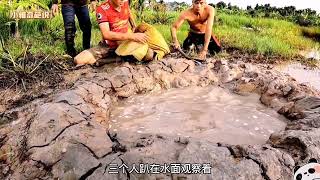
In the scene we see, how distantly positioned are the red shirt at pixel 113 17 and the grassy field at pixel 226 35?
2.62 ft

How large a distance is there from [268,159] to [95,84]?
6.80ft

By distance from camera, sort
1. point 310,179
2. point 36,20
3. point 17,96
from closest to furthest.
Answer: point 310,179 < point 17,96 < point 36,20

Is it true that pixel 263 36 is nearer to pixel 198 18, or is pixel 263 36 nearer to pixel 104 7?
pixel 198 18

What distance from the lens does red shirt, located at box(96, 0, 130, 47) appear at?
4.95 meters

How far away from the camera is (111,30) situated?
5164mm

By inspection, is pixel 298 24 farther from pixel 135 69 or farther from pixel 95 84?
pixel 95 84

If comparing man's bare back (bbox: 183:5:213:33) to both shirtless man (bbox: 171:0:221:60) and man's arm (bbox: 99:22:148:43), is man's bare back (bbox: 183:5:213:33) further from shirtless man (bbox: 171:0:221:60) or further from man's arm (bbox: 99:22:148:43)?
man's arm (bbox: 99:22:148:43)

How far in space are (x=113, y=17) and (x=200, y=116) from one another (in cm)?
178

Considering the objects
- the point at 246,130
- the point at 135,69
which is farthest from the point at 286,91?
the point at 135,69

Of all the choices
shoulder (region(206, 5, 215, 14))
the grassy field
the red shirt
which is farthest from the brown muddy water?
the grassy field

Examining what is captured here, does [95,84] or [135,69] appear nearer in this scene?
[95,84]

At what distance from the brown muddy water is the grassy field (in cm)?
163

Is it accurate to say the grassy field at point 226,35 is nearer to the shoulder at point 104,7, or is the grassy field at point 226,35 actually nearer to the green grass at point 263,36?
the green grass at point 263,36

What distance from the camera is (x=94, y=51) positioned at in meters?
5.18
